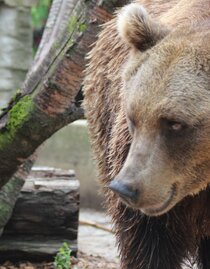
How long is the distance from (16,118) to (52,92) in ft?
1.02

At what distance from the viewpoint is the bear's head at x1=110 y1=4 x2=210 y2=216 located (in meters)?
3.46

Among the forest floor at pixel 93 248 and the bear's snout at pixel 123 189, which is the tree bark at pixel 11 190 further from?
the bear's snout at pixel 123 189

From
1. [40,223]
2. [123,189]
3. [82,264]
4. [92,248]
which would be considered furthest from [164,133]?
[92,248]

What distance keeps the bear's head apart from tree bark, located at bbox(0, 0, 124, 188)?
0.94 m

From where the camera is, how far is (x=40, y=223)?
231 inches

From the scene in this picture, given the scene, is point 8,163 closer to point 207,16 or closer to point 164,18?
point 164,18

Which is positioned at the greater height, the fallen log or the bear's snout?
the bear's snout

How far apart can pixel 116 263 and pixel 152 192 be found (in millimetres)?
2862

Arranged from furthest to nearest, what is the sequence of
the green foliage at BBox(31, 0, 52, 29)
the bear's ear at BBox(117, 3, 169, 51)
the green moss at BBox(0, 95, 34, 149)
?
the green foliage at BBox(31, 0, 52, 29) → the green moss at BBox(0, 95, 34, 149) → the bear's ear at BBox(117, 3, 169, 51)

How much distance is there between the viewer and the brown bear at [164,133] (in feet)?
11.4

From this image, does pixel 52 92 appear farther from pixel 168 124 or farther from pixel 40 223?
pixel 40 223

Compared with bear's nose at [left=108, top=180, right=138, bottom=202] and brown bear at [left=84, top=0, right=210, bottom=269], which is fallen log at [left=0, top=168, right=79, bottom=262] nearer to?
brown bear at [left=84, top=0, right=210, bottom=269]

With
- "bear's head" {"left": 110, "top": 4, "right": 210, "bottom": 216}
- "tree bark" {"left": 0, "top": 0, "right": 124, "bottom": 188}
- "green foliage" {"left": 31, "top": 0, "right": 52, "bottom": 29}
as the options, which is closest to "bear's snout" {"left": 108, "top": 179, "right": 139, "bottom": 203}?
"bear's head" {"left": 110, "top": 4, "right": 210, "bottom": 216}

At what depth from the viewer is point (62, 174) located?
626cm
